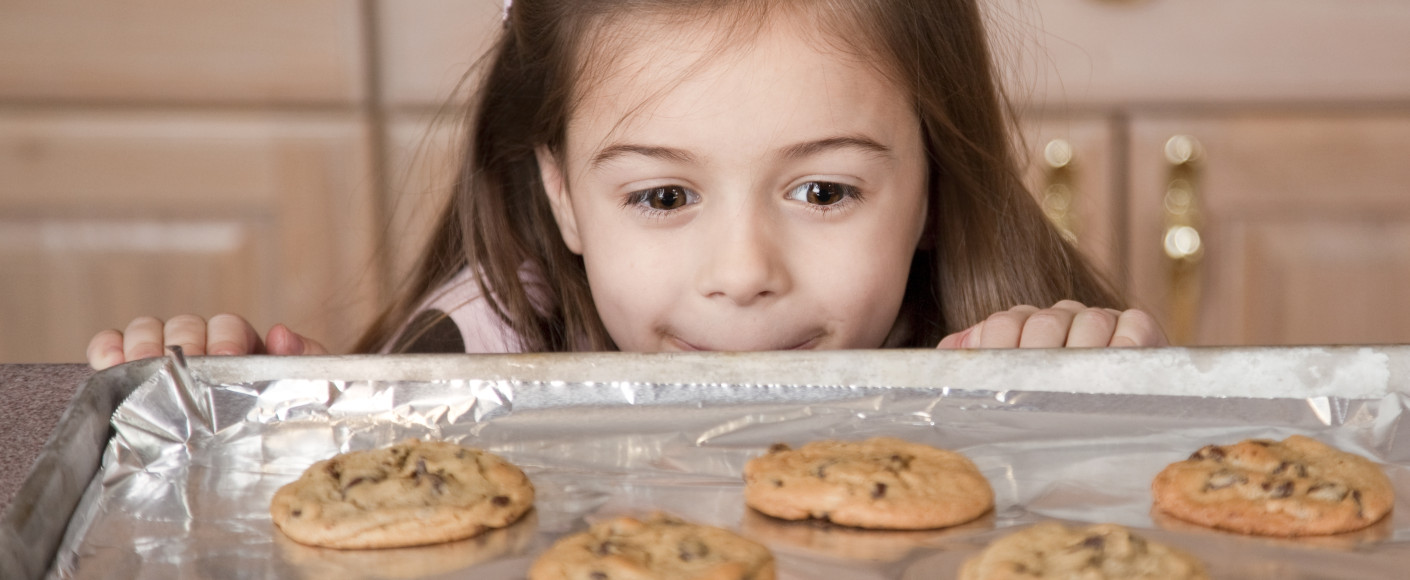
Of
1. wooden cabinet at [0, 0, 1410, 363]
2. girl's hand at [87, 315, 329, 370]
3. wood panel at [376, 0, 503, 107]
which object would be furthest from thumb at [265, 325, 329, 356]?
wood panel at [376, 0, 503, 107]

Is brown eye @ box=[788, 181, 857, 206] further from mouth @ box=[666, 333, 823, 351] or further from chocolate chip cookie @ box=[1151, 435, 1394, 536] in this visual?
chocolate chip cookie @ box=[1151, 435, 1394, 536]

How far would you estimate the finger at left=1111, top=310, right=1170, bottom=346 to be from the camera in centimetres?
97

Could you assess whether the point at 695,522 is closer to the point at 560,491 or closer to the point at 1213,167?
the point at 560,491

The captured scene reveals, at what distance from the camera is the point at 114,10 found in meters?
2.22

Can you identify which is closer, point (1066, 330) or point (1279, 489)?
point (1279, 489)

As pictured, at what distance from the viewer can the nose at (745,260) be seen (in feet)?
3.46

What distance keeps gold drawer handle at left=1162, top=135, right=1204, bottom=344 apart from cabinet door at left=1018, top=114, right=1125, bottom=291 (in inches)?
3.6

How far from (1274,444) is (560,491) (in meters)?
0.46

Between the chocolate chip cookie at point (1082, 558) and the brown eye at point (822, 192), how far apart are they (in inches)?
17.9

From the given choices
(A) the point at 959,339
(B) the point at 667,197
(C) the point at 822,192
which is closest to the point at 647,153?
(B) the point at 667,197

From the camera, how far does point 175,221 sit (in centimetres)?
229

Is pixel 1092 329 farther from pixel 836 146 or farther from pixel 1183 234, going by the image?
pixel 1183 234

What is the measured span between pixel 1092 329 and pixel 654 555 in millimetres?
460

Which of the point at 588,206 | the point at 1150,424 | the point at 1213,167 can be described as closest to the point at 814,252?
the point at 588,206
